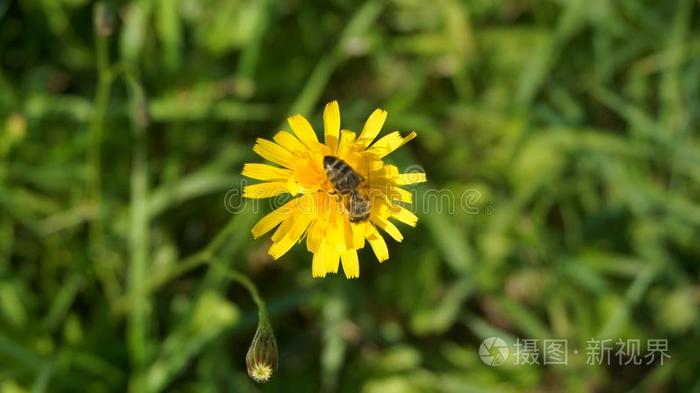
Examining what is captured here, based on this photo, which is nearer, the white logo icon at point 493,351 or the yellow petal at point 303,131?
the yellow petal at point 303,131

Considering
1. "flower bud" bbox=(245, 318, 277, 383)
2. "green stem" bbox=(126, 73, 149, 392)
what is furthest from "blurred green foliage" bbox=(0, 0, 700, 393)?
"flower bud" bbox=(245, 318, 277, 383)

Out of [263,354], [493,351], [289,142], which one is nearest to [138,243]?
[289,142]

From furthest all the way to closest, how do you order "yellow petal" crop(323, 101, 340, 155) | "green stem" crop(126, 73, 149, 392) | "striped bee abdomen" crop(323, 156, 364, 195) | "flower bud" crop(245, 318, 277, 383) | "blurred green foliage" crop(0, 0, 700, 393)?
"blurred green foliage" crop(0, 0, 700, 393), "green stem" crop(126, 73, 149, 392), "yellow petal" crop(323, 101, 340, 155), "striped bee abdomen" crop(323, 156, 364, 195), "flower bud" crop(245, 318, 277, 383)

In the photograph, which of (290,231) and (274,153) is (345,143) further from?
(290,231)

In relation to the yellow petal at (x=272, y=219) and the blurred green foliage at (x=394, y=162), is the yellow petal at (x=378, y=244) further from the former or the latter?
the blurred green foliage at (x=394, y=162)

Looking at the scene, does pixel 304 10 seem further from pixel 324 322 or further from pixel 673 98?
pixel 673 98

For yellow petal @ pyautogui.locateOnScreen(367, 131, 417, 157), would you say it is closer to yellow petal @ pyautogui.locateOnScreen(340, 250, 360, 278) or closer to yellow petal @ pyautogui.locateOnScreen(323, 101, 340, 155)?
yellow petal @ pyautogui.locateOnScreen(323, 101, 340, 155)

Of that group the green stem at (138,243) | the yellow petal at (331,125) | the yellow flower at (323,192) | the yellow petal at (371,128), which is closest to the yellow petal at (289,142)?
the yellow flower at (323,192)
